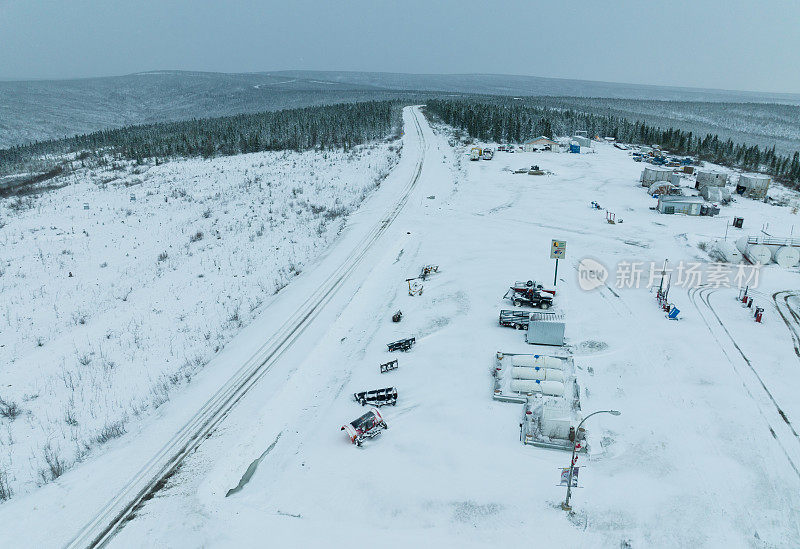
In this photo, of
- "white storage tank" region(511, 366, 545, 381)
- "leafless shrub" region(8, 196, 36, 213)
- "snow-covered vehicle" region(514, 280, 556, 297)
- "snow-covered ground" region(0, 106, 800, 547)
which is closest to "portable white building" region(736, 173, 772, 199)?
"snow-covered ground" region(0, 106, 800, 547)

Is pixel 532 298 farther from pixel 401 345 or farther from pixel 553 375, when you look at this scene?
pixel 401 345

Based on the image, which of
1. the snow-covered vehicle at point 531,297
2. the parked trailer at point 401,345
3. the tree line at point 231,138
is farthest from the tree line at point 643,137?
the parked trailer at point 401,345

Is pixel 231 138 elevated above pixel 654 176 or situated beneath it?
elevated above

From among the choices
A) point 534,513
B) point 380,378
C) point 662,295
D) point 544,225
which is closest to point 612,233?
→ point 544,225

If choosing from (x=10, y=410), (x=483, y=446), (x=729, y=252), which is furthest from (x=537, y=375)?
(x=729, y=252)

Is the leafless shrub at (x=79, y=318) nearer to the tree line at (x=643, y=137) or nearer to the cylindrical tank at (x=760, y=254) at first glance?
the cylindrical tank at (x=760, y=254)

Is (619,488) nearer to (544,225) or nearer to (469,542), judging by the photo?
(469,542)

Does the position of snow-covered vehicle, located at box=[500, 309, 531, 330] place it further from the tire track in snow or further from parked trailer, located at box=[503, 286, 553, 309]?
the tire track in snow
